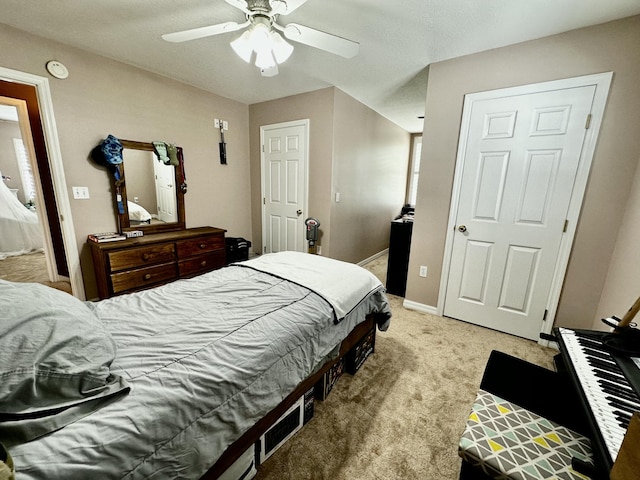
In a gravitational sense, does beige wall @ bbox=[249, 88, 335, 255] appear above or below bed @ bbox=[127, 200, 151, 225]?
above

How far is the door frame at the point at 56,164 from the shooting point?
2180 millimetres

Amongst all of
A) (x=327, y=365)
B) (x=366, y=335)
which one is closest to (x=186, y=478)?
(x=327, y=365)

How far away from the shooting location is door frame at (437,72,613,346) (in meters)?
1.90

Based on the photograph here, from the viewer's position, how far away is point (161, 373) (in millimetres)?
891

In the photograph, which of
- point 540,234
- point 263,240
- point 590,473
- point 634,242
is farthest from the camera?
point 263,240

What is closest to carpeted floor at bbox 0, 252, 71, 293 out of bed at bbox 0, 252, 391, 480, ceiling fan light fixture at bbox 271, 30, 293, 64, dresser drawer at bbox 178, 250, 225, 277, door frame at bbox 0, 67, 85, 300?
door frame at bbox 0, 67, 85, 300

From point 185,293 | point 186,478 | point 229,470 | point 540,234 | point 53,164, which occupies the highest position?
point 53,164

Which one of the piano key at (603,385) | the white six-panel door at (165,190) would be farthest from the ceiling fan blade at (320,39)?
the white six-panel door at (165,190)

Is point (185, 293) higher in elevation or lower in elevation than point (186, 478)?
higher

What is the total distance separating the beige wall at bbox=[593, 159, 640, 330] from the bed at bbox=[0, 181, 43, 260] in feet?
23.4

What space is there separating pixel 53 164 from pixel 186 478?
292cm

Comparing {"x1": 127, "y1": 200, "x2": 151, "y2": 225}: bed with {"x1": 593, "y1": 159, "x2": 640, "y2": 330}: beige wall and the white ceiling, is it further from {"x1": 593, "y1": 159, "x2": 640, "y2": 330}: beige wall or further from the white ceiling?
{"x1": 593, "y1": 159, "x2": 640, "y2": 330}: beige wall

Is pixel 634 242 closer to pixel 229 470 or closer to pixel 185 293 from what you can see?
pixel 229 470

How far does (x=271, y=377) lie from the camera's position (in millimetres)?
1078
